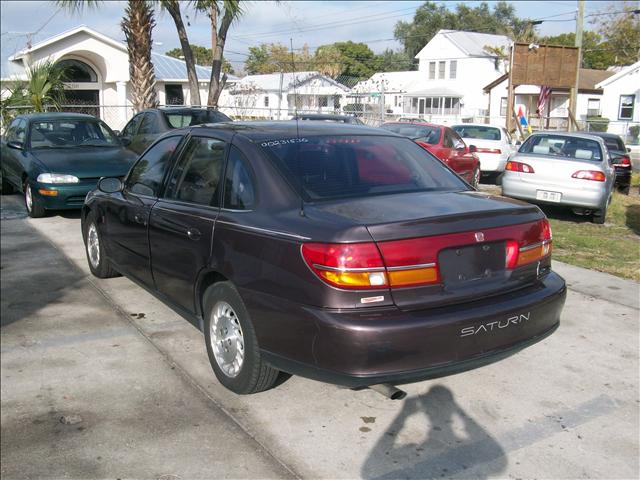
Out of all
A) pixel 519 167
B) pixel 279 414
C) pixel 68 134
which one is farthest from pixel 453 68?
pixel 279 414

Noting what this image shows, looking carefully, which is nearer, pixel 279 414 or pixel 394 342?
pixel 394 342

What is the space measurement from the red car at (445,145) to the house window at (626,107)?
95.5ft

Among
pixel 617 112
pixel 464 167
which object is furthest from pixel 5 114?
pixel 617 112

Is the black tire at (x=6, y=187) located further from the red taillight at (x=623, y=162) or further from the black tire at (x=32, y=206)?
the red taillight at (x=623, y=162)

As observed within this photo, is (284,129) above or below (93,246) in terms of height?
above

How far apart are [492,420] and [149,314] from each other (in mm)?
2983

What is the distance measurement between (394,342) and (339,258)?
49 centimetres

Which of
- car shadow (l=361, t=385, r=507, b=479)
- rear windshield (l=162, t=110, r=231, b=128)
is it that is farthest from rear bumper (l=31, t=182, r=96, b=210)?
car shadow (l=361, t=385, r=507, b=479)

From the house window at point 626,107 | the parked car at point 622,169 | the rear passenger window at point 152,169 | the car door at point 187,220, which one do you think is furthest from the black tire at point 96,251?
the house window at point 626,107

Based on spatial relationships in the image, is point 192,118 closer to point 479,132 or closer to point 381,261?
point 479,132

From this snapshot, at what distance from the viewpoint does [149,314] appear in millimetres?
5477

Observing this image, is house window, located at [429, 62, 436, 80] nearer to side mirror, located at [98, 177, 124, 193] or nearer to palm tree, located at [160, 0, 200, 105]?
palm tree, located at [160, 0, 200, 105]

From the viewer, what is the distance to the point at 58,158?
31.0 feet

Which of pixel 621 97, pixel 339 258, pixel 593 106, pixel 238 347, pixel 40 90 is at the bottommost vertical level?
pixel 238 347
